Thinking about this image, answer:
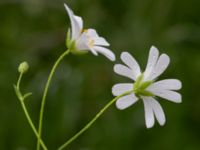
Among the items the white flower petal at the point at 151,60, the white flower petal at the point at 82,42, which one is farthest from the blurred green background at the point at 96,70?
the white flower petal at the point at 151,60

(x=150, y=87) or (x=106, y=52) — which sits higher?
(x=106, y=52)

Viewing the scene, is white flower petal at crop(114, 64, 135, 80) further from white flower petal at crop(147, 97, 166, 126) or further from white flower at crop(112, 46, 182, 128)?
white flower petal at crop(147, 97, 166, 126)

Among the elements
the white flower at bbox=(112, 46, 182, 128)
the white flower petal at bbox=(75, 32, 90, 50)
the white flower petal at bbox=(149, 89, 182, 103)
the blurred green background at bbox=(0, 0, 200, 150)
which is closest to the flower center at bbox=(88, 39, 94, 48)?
the white flower petal at bbox=(75, 32, 90, 50)

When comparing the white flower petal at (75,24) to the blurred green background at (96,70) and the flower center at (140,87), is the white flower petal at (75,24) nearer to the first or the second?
the flower center at (140,87)

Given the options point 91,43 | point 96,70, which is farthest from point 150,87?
point 96,70

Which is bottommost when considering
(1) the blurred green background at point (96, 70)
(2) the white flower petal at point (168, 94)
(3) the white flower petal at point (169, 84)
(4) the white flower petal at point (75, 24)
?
(1) the blurred green background at point (96, 70)

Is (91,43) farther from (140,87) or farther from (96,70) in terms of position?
(96,70)
